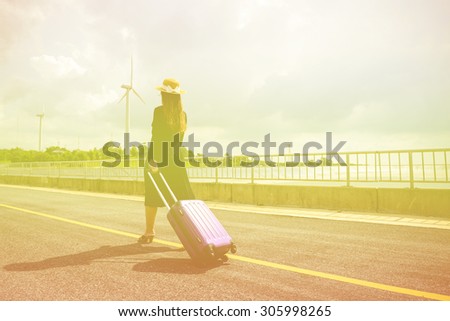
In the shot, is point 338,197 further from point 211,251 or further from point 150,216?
point 211,251

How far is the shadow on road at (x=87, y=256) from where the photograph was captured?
3.68 m

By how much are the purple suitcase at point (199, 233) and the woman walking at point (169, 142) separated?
29.7 inches

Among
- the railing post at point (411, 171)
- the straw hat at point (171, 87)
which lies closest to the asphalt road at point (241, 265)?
the railing post at point (411, 171)

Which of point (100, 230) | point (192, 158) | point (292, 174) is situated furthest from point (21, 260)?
point (192, 158)

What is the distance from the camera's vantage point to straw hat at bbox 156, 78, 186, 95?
4.38 meters

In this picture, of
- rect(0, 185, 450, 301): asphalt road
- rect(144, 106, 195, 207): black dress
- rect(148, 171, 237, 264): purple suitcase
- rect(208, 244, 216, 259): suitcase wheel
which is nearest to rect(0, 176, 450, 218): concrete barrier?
rect(0, 185, 450, 301): asphalt road

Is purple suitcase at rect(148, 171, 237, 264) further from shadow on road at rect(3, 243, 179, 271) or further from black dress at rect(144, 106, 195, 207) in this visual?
shadow on road at rect(3, 243, 179, 271)

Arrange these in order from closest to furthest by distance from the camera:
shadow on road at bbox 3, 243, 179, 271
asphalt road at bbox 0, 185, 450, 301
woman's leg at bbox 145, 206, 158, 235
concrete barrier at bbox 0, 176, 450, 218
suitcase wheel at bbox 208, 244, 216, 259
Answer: asphalt road at bbox 0, 185, 450, 301
suitcase wheel at bbox 208, 244, 216, 259
shadow on road at bbox 3, 243, 179, 271
woman's leg at bbox 145, 206, 158, 235
concrete barrier at bbox 0, 176, 450, 218

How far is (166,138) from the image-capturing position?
450cm

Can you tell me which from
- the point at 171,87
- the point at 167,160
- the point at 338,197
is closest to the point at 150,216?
the point at 167,160

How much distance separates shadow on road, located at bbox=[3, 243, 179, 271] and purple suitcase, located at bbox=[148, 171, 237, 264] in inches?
38.1

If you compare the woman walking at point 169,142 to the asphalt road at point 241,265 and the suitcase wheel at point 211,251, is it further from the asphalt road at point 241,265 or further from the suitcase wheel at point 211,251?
the suitcase wheel at point 211,251

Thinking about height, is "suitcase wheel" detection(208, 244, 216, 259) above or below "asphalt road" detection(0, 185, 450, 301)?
above
